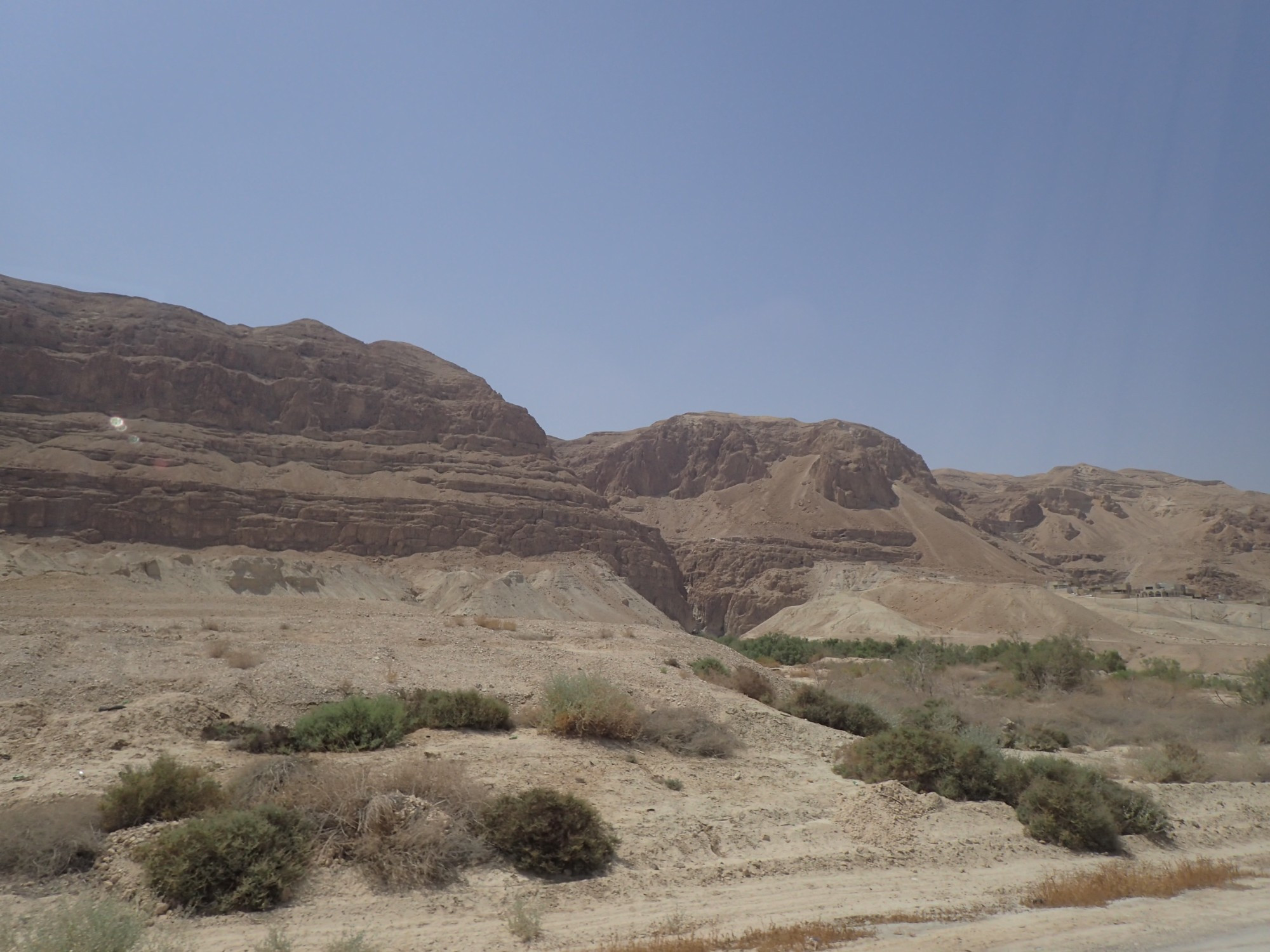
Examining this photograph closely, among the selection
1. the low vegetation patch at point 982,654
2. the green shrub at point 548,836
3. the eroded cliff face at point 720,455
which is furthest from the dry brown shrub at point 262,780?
the eroded cliff face at point 720,455

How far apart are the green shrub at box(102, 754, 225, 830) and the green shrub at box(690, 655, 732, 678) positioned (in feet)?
47.6

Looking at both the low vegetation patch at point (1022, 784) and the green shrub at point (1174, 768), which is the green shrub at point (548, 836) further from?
the green shrub at point (1174, 768)

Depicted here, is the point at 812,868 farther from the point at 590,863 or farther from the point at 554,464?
the point at 554,464

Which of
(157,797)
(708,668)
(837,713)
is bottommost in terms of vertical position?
(708,668)

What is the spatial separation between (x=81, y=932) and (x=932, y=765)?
11309mm

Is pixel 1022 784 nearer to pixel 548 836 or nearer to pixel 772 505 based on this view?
pixel 548 836

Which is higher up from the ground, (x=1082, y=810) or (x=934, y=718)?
(x=1082, y=810)

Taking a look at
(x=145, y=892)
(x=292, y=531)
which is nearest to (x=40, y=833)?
(x=145, y=892)

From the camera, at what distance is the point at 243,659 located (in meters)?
17.3

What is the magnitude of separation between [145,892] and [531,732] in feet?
23.8

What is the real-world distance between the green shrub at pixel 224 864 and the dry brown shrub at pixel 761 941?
9.74 ft

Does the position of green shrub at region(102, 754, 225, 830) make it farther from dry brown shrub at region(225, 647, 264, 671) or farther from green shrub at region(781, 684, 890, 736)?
green shrub at region(781, 684, 890, 736)

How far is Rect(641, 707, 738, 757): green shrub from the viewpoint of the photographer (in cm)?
1418

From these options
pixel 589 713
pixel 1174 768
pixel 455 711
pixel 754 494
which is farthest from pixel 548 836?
pixel 754 494
